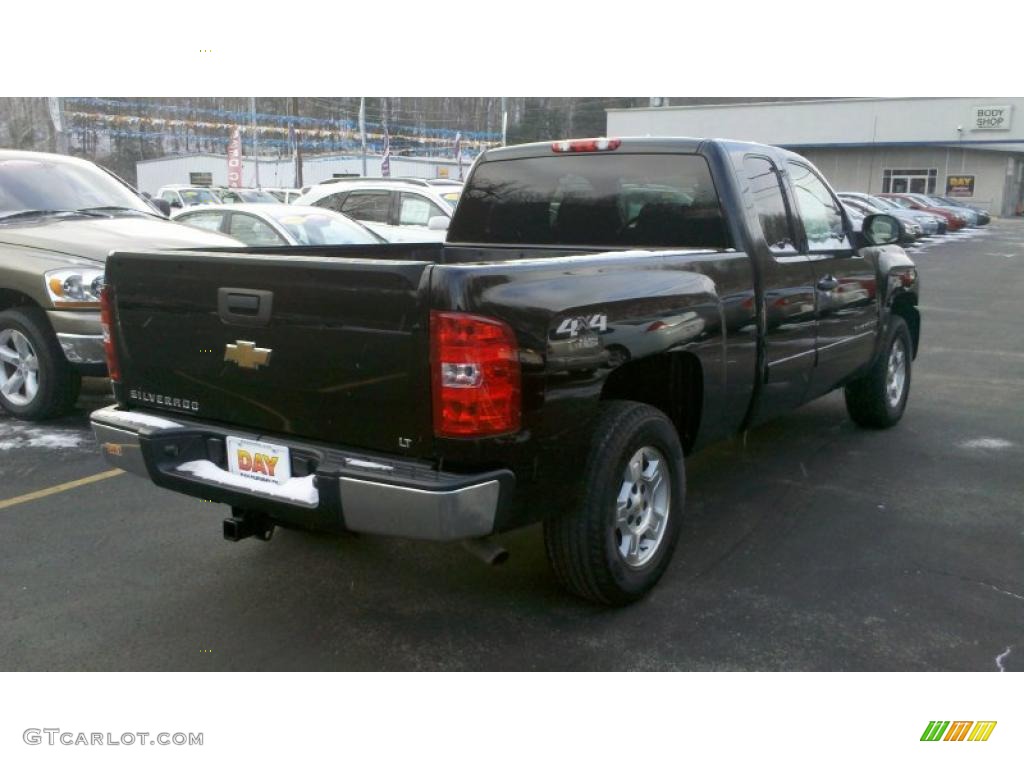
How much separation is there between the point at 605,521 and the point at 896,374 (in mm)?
3883

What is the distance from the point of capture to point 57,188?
7336 mm

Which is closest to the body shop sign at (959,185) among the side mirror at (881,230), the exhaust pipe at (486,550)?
the side mirror at (881,230)

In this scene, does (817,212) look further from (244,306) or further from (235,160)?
(235,160)

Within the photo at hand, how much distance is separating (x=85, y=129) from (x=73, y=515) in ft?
127

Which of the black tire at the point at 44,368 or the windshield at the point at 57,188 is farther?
the windshield at the point at 57,188

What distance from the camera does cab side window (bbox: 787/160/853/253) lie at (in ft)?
16.8

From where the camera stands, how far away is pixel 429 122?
31672 mm

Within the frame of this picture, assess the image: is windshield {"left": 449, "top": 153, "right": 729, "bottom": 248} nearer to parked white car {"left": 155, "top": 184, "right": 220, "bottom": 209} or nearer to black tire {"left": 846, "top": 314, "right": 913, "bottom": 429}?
Result: black tire {"left": 846, "top": 314, "right": 913, "bottom": 429}

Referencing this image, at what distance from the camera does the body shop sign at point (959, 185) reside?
161ft

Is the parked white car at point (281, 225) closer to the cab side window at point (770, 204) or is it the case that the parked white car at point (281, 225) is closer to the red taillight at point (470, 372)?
the cab side window at point (770, 204)

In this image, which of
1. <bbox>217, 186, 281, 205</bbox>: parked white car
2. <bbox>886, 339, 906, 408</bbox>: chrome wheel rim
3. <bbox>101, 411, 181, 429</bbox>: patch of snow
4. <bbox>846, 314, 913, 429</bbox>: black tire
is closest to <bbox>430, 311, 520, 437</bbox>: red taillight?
<bbox>101, 411, 181, 429</bbox>: patch of snow

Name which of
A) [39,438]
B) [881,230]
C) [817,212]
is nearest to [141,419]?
[39,438]

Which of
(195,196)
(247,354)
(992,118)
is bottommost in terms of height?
(195,196)

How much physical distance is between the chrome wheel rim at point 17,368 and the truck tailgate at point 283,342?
124 inches
